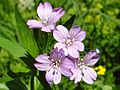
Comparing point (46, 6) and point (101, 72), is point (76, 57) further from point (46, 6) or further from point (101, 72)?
point (101, 72)

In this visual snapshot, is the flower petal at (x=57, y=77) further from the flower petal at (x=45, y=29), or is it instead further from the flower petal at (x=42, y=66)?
the flower petal at (x=45, y=29)

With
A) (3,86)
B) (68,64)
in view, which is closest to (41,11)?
(68,64)

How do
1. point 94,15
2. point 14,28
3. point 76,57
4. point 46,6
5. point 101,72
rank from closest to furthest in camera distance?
point 76,57 < point 46,6 < point 101,72 < point 14,28 < point 94,15

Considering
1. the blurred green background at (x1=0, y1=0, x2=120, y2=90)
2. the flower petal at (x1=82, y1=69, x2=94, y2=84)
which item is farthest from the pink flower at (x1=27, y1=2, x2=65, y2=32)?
the blurred green background at (x1=0, y1=0, x2=120, y2=90)

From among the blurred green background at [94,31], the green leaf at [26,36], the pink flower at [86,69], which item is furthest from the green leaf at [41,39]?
the blurred green background at [94,31]

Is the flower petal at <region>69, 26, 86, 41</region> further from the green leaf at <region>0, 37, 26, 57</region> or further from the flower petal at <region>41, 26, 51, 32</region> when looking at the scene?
the green leaf at <region>0, 37, 26, 57</region>

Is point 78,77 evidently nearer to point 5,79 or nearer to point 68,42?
point 68,42

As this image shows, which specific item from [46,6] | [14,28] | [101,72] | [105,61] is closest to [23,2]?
[14,28]
